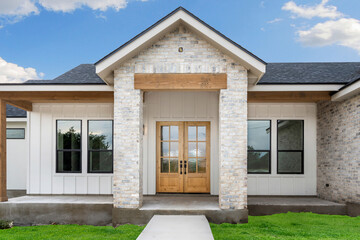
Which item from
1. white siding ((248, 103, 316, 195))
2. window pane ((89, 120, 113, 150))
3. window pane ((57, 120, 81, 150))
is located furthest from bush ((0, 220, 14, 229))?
white siding ((248, 103, 316, 195))

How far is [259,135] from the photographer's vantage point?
8.34 m

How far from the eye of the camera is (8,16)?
102ft

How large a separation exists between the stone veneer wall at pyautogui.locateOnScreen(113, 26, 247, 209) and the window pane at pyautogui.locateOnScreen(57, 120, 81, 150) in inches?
117

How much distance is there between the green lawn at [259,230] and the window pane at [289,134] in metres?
2.42

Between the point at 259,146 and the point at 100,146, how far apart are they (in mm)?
5208

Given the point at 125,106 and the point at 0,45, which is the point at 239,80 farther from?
the point at 0,45

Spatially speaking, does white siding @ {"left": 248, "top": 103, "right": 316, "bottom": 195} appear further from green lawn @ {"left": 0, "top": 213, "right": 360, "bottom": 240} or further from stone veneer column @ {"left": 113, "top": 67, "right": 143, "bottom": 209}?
stone veneer column @ {"left": 113, "top": 67, "right": 143, "bottom": 209}

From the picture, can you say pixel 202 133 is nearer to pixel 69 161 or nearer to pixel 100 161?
pixel 100 161

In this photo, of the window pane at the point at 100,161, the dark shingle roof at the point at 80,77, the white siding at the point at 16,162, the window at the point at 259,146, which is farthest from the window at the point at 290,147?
the white siding at the point at 16,162

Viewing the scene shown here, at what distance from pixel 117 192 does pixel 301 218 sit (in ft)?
15.2

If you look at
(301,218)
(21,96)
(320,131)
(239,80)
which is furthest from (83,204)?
(320,131)

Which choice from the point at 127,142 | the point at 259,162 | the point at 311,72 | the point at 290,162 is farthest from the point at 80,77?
the point at 311,72

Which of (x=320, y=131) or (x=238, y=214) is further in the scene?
(x=320, y=131)

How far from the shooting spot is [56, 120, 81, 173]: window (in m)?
8.40
